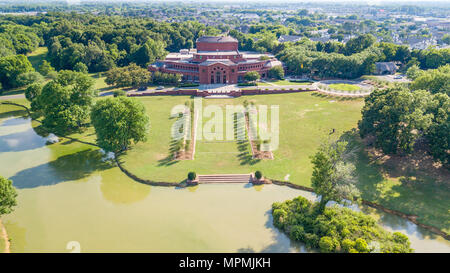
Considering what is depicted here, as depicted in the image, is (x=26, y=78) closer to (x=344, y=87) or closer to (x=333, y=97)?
(x=333, y=97)

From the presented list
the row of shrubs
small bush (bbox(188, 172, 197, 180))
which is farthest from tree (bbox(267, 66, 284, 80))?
small bush (bbox(188, 172, 197, 180))

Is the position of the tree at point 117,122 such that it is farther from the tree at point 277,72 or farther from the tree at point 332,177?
the tree at point 277,72

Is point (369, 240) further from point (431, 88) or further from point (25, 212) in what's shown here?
point (431, 88)

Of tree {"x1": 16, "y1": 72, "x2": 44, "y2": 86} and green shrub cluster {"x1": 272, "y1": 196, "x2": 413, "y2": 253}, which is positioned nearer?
green shrub cluster {"x1": 272, "y1": 196, "x2": 413, "y2": 253}

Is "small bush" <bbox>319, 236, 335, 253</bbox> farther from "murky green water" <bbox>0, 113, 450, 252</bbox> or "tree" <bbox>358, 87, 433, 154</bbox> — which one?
"tree" <bbox>358, 87, 433, 154</bbox>

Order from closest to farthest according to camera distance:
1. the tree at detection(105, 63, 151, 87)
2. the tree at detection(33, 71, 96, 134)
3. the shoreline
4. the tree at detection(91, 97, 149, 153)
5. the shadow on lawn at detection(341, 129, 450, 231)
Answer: the shoreline → the shadow on lawn at detection(341, 129, 450, 231) → the tree at detection(91, 97, 149, 153) → the tree at detection(33, 71, 96, 134) → the tree at detection(105, 63, 151, 87)

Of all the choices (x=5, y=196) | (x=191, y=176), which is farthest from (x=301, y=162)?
(x=5, y=196)

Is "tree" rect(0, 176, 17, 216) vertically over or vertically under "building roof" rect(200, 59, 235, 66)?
under

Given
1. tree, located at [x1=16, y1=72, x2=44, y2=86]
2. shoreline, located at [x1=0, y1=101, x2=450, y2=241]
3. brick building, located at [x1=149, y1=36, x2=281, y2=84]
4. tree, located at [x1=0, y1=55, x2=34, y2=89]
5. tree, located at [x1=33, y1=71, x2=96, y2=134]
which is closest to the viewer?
shoreline, located at [x1=0, y1=101, x2=450, y2=241]

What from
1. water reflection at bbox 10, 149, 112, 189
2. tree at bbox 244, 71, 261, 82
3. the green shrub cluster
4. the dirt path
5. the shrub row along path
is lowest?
the dirt path
